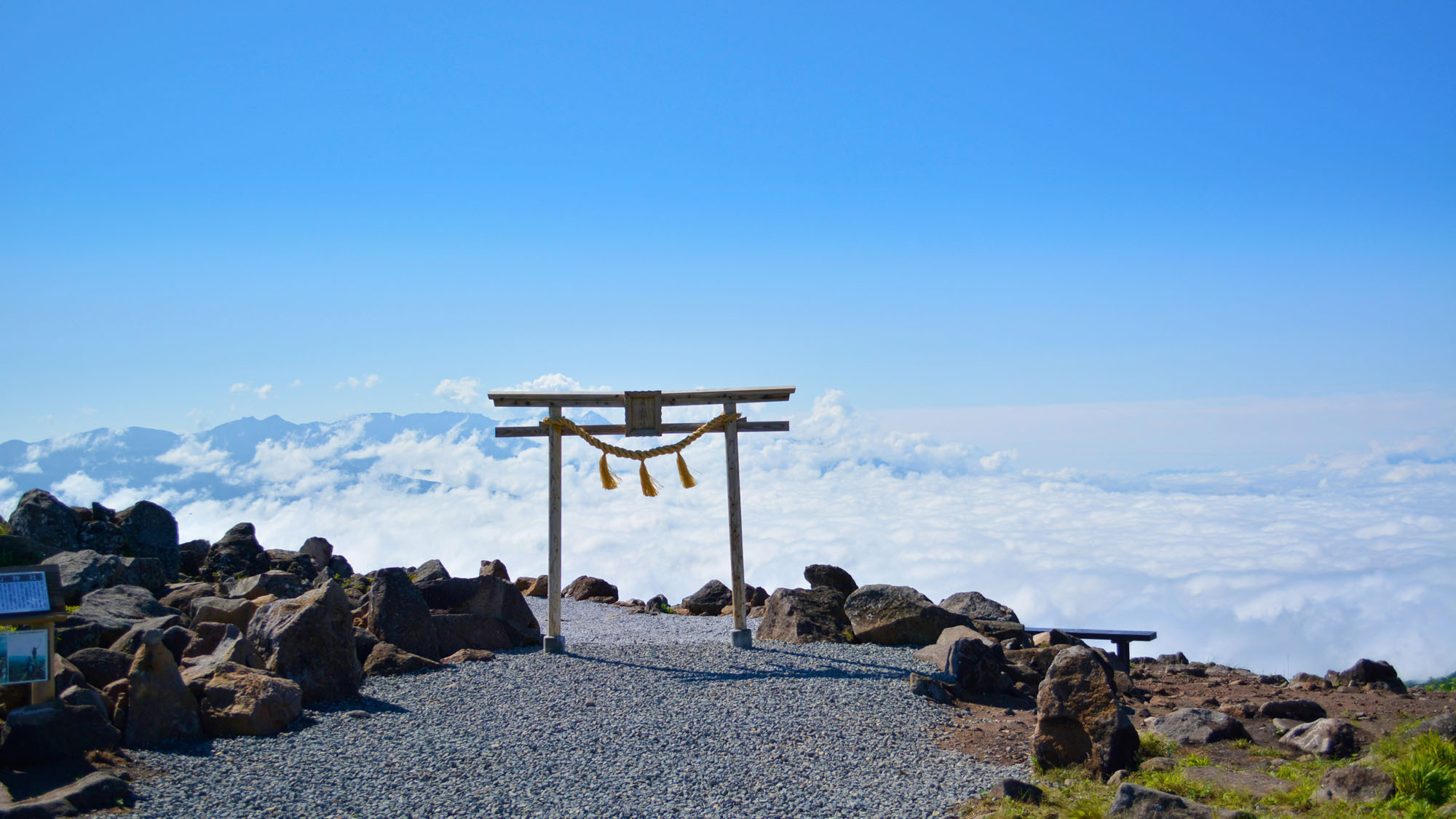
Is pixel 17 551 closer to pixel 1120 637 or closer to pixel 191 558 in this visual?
pixel 191 558

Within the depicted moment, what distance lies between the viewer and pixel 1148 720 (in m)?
10.2

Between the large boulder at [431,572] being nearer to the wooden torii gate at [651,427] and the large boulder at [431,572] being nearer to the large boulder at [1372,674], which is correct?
the wooden torii gate at [651,427]

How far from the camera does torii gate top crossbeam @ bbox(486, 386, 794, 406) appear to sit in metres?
13.6

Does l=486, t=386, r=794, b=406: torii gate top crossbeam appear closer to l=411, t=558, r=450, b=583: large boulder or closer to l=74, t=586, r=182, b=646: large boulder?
l=411, t=558, r=450, b=583: large boulder

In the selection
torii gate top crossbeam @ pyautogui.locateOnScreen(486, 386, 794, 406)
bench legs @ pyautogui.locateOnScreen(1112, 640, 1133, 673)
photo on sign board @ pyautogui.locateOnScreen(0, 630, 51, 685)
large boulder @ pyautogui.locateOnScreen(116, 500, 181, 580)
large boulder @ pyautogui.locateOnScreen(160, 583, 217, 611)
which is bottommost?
bench legs @ pyautogui.locateOnScreen(1112, 640, 1133, 673)

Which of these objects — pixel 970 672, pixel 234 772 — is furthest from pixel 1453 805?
pixel 234 772

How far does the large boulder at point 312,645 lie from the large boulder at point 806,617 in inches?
245

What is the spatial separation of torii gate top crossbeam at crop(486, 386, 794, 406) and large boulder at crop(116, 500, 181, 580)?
836 centimetres

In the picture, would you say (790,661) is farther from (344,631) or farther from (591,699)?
(344,631)

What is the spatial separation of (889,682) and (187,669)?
7.99 meters

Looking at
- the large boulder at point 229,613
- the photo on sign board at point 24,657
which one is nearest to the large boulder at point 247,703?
the photo on sign board at point 24,657

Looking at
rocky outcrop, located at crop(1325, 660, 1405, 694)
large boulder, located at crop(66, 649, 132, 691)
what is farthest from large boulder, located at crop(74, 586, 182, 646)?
rocky outcrop, located at crop(1325, 660, 1405, 694)

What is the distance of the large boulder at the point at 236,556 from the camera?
59.6 feet

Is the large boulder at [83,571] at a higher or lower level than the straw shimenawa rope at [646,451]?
lower
